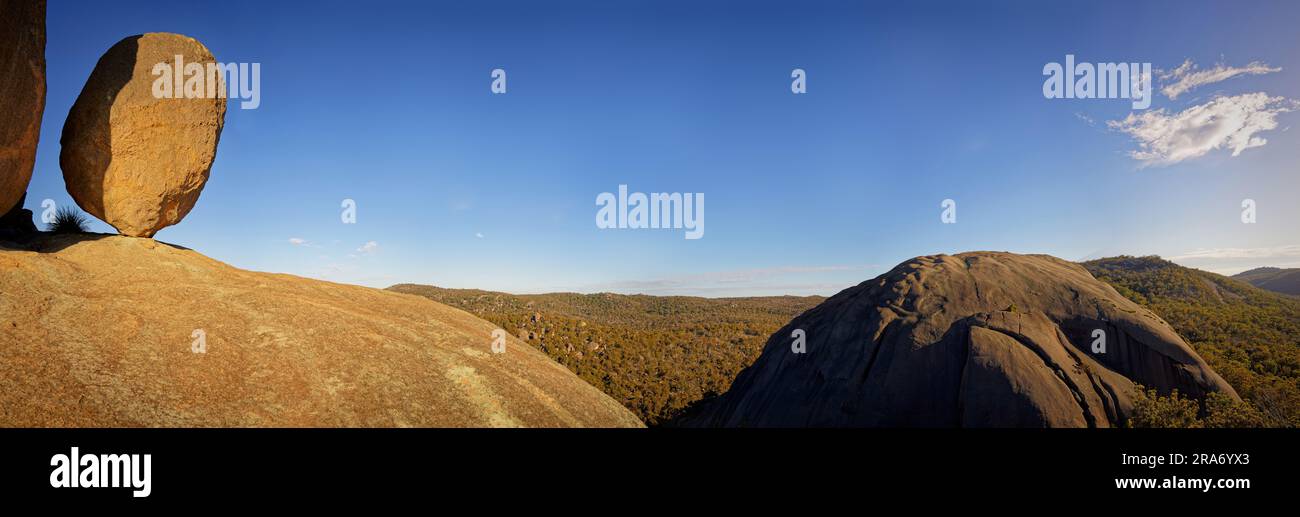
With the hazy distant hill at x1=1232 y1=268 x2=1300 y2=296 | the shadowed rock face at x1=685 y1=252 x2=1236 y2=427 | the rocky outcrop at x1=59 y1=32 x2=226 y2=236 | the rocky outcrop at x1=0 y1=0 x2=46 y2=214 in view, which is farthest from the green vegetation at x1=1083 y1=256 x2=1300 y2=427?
the hazy distant hill at x1=1232 y1=268 x2=1300 y2=296

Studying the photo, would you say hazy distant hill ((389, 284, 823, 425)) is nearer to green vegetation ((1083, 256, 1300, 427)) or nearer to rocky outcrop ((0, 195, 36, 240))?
green vegetation ((1083, 256, 1300, 427))

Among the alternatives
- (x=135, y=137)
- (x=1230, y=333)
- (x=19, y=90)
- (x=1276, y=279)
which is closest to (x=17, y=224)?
(x=135, y=137)

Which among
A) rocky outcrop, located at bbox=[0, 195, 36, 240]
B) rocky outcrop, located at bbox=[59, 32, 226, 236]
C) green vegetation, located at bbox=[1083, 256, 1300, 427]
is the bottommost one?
green vegetation, located at bbox=[1083, 256, 1300, 427]

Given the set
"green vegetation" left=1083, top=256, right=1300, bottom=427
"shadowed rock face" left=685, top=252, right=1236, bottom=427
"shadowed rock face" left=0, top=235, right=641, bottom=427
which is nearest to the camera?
"shadowed rock face" left=0, top=235, right=641, bottom=427

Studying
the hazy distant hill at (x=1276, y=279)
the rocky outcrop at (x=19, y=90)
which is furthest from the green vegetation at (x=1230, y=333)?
the hazy distant hill at (x=1276, y=279)
